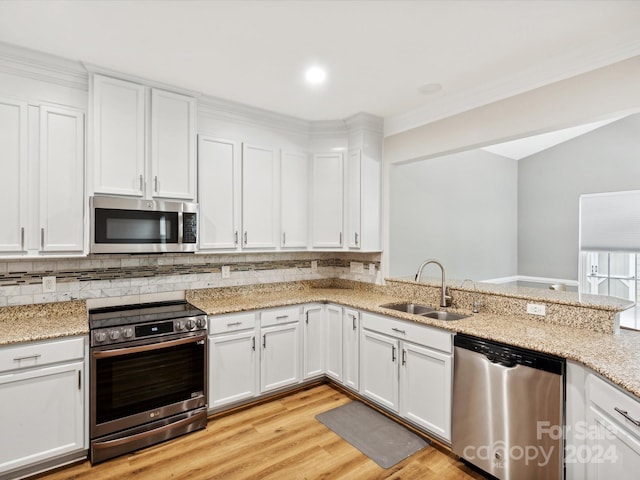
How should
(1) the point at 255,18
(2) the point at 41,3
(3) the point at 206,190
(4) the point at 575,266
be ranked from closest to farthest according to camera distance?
(2) the point at 41,3 → (1) the point at 255,18 → (3) the point at 206,190 → (4) the point at 575,266

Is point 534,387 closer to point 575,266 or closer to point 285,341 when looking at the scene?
point 285,341

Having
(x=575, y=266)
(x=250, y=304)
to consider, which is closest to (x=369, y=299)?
(x=250, y=304)

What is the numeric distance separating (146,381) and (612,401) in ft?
8.73

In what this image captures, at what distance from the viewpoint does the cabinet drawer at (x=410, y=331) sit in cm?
241

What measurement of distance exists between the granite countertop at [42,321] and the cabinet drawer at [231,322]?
2.77ft

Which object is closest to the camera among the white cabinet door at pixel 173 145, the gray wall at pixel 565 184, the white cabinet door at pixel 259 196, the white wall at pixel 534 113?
the white wall at pixel 534 113

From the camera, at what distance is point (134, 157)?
2668 millimetres

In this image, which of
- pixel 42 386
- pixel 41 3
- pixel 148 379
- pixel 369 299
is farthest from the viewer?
pixel 369 299

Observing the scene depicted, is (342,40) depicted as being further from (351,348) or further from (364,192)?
(351,348)

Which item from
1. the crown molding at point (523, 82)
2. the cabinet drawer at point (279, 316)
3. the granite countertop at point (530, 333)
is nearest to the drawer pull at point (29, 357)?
the granite countertop at point (530, 333)

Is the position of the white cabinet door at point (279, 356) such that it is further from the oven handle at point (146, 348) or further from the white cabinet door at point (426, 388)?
the white cabinet door at point (426, 388)

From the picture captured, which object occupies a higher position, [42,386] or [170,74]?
[170,74]

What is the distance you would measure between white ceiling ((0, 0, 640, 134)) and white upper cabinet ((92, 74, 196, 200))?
0.17 meters

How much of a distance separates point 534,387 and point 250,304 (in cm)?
212
